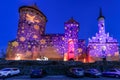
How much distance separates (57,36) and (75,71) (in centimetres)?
4367

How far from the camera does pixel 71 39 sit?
78.9 m

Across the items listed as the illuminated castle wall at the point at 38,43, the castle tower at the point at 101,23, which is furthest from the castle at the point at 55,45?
the castle tower at the point at 101,23

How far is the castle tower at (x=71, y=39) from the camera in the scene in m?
77.2

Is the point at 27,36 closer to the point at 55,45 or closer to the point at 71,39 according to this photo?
the point at 55,45

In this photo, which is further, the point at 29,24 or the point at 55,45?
the point at 29,24

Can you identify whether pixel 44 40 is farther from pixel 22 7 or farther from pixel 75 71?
pixel 75 71

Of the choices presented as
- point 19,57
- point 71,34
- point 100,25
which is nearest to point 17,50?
point 19,57

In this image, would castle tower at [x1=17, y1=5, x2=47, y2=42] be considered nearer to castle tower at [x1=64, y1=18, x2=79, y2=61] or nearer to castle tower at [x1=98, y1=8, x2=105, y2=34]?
castle tower at [x1=64, y1=18, x2=79, y2=61]

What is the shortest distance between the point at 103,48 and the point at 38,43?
23894mm

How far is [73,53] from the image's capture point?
77.1 meters

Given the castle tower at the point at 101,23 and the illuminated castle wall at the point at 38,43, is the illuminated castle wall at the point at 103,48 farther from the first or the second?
the illuminated castle wall at the point at 38,43

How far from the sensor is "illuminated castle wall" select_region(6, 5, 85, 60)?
76.8 m

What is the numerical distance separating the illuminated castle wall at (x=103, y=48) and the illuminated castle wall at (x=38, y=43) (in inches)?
144

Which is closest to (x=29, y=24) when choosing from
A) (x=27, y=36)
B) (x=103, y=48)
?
(x=27, y=36)
